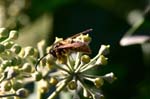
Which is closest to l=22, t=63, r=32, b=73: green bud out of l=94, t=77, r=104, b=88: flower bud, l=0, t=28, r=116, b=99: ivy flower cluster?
l=0, t=28, r=116, b=99: ivy flower cluster

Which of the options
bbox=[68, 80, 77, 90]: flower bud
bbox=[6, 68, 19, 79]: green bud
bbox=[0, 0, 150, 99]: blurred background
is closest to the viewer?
bbox=[6, 68, 19, 79]: green bud

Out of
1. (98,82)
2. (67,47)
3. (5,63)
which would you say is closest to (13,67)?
(5,63)

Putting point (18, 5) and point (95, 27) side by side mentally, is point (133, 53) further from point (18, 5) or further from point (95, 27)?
point (18, 5)

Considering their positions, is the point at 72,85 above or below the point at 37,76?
below

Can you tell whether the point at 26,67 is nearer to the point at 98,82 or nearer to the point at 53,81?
the point at 53,81

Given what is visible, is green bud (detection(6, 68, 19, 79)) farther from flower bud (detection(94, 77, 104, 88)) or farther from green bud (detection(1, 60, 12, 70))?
flower bud (detection(94, 77, 104, 88))

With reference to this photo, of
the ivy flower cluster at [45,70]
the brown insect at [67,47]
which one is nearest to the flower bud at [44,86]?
the ivy flower cluster at [45,70]

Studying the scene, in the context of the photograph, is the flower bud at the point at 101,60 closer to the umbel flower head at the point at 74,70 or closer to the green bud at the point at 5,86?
the umbel flower head at the point at 74,70

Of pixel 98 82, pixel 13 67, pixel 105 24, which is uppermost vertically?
pixel 105 24
